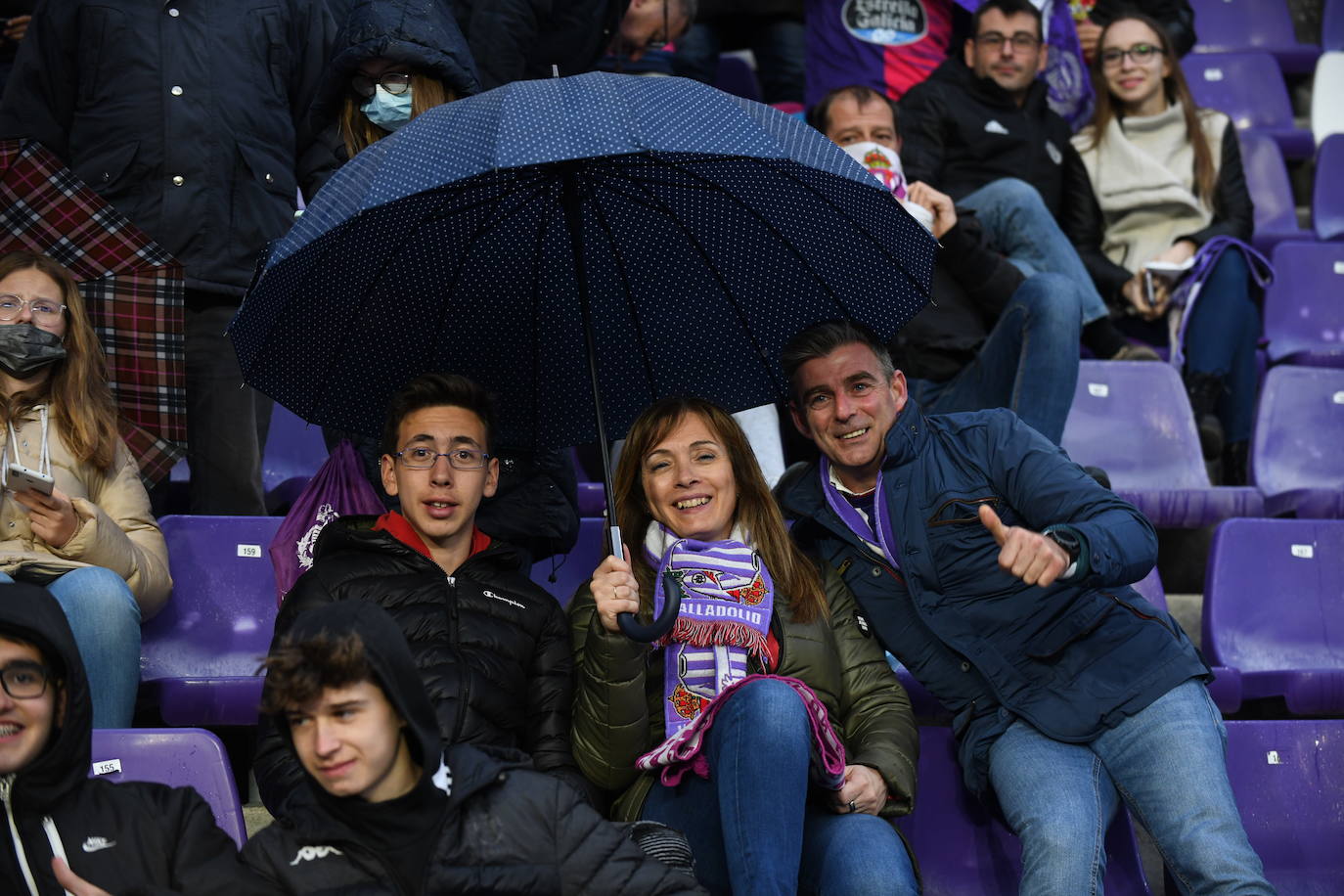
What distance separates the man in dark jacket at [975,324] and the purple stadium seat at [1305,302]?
6.04ft

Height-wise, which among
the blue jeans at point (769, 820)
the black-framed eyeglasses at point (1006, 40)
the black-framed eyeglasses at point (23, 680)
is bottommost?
the blue jeans at point (769, 820)

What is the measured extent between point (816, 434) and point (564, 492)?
570 mm

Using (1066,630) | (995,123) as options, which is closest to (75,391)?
(1066,630)

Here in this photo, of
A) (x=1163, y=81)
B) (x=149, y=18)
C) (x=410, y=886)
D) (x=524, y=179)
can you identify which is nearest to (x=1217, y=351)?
(x=1163, y=81)

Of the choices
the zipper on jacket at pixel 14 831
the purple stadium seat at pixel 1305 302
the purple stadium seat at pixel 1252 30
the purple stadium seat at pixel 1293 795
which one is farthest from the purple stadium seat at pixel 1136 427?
the purple stadium seat at pixel 1252 30

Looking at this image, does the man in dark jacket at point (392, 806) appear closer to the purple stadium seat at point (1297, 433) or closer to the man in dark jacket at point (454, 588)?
the man in dark jacket at point (454, 588)

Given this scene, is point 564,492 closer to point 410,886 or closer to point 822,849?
point 822,849

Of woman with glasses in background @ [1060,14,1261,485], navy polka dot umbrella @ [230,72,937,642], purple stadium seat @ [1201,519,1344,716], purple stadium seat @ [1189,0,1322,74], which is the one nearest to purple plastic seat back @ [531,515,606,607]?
navy polka dot umbrella @ [230,72,937,642]

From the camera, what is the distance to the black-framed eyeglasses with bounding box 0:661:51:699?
8.05 feet

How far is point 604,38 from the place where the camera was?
507 cm

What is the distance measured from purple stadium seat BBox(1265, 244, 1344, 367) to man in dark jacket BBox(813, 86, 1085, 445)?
1.84 m

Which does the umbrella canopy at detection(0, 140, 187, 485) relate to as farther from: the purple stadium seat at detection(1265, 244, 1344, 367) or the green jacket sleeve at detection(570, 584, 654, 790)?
the purple stadium seat at detection(1265, 244, 1344, 367)

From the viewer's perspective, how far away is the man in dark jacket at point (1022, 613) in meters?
3.01

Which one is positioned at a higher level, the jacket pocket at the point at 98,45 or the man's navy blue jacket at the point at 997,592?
the jacket pocket at the point at 98,45
